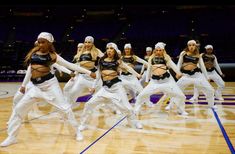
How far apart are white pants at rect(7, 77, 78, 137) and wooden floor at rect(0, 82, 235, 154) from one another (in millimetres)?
358

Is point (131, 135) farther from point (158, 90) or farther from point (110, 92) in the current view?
point (158, 90)

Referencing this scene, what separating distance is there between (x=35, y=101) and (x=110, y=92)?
160cm

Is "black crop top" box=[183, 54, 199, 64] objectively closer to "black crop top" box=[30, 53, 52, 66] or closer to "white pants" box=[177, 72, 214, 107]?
"white pants" box=[177, 72, 214, 107]

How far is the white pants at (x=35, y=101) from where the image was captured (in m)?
5.37

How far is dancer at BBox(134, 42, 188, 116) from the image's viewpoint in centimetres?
766

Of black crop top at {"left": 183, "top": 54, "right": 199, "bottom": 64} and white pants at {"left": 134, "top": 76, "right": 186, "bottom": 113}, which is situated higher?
black crop top at {"left": 183, "top": 54, "right": 199, "bottom": 64}

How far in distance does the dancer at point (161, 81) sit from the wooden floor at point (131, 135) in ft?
1.57

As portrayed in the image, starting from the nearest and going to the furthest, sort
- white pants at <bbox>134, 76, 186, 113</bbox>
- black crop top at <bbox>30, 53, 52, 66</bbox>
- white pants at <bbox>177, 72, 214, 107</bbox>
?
black crop top at <bbox>30, 53, 52, 66</bbox>
white pants at <bbox>134, 76, 186, 113</bbox>
white pants at <bbox>177, 72, 214, 107</bbox>

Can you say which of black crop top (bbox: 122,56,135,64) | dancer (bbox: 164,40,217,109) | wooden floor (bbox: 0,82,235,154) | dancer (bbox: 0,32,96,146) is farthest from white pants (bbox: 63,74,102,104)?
dancer (bbox: 0,32,96,146)

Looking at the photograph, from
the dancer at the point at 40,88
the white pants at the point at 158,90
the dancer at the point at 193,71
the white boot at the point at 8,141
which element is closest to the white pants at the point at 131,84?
the dancer at the point at 193,71

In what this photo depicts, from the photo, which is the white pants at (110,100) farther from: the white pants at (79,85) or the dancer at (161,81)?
the white pants at (79,85)

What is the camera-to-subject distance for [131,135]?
6066 millimetres

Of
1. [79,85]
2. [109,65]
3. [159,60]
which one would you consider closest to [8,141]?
[109,65]

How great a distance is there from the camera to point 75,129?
5789 mm
